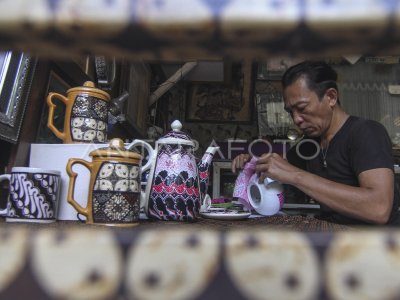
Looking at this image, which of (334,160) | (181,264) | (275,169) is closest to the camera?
(181,264)

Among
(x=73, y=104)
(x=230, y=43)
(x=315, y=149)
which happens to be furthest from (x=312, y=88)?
(x=230, y=43)

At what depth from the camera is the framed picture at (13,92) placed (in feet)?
2.74

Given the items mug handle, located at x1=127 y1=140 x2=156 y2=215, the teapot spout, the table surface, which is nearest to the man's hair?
the teapot spout

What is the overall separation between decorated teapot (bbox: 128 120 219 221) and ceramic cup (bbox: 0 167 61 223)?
18 cm

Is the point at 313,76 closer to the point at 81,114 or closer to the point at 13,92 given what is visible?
the point at 81,114

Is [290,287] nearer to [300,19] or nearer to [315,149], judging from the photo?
[300,19]

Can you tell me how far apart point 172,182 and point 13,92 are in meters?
0.45

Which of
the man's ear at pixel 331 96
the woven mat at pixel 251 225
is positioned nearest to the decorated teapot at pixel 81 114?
the woven mat at pixel 251 225

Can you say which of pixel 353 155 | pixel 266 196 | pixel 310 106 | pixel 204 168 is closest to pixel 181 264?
pixel 204 168

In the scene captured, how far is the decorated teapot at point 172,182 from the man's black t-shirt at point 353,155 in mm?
663

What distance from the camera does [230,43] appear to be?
175 millimetres

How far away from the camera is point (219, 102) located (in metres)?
4.07

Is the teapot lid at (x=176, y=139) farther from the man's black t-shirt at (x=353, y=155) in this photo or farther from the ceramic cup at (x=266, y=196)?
the man's black t-shirt at (x=353, y=155)

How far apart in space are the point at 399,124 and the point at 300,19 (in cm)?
359
